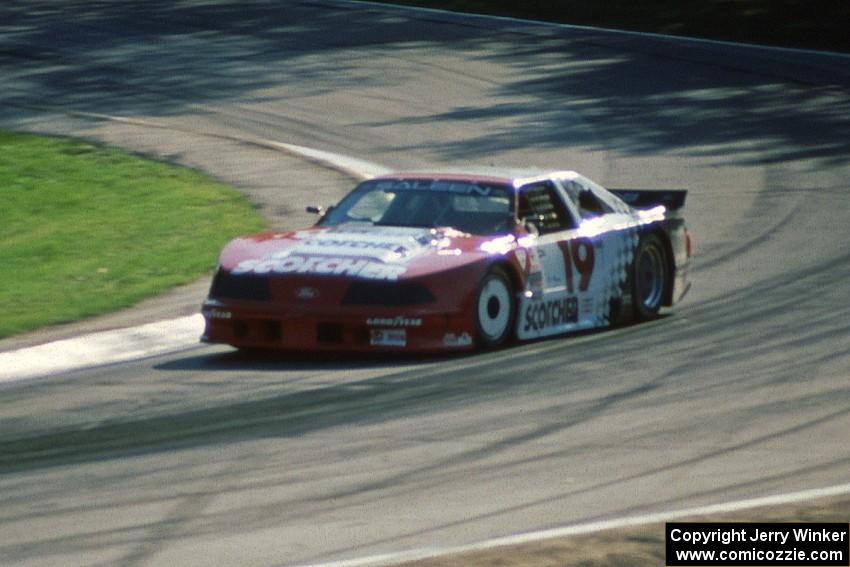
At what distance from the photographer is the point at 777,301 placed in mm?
14000

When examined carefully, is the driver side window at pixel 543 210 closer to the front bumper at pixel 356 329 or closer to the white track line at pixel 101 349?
the front bumper at pixel 356 329

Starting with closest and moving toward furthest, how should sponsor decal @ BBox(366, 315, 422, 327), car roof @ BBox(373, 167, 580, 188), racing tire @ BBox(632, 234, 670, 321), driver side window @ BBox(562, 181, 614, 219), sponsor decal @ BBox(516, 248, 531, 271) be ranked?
sponsor decal @ BBox(366, 315, 422, 327), sponsor decal @ BBox(516, 248, 531, 271), car roof @ BBox(373, 167, 580, 188), driver side window @ BBox(562, 181, 614, 219), racing tire @ BBox(632, 234, 670, 321)

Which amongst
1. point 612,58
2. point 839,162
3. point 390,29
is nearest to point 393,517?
point 839,162

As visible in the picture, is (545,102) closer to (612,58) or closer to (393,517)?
(612,58)

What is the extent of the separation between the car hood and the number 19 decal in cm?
69

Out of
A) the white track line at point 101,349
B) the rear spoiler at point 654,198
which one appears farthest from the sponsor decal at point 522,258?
the white track line at point 101,349

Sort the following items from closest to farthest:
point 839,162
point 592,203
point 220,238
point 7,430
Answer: point 7,430
point 592,203
point 220,238
point 839,162

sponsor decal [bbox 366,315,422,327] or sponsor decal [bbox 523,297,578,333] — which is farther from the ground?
sponsor decal [bbox 366,315,422,327]

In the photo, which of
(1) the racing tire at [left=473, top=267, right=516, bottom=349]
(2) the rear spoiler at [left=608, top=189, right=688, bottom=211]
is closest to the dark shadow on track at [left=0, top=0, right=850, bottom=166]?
(2) the rear spoiler at [left=608, top=189, right=688, bottom=211]

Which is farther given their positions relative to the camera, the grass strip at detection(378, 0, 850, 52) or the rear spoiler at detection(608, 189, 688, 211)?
the grass strip at detection(378, 0, 850, 52)

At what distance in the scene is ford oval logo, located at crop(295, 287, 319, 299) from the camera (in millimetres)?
11531

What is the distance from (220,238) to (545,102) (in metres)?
10.8

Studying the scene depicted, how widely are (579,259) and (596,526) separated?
5.97 m

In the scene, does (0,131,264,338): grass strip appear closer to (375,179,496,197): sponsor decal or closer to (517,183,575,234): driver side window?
(375,179,496,197): sponsor decal
